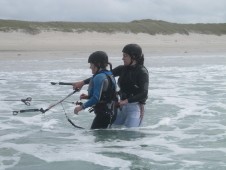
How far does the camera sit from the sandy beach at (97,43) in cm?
3621

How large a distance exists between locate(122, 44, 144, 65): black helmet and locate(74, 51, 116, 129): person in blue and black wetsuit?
14.5 inches

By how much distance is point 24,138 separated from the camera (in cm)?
805

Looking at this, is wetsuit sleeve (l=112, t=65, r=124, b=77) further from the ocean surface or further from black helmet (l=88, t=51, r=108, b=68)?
the ocean surface

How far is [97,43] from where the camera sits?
43.4 metres

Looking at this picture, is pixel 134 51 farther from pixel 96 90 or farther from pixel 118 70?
pixel 96 90

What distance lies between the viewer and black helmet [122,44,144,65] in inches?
300

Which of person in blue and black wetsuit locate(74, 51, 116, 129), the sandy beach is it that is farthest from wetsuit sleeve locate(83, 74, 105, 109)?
the sandy beach

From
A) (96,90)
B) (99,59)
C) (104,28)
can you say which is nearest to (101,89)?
(96,90)

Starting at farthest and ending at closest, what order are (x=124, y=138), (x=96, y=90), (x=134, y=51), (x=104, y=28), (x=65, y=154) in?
(x=104, y=28)
(x=124, y=138)
(x=134, y=51)
(x=96, y=90)
(x=65, y=154)

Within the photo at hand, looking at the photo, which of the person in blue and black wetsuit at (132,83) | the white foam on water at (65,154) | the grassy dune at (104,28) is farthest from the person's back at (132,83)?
the grassy dune at (104,28)

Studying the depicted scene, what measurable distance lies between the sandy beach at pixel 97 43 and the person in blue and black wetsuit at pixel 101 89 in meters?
26.6

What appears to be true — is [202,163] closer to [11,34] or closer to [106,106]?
[106,106]

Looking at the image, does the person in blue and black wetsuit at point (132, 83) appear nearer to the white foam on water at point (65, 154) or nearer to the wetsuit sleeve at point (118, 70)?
the wetsuit sleeve at point (118, 70)

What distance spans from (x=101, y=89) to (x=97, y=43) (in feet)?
119
